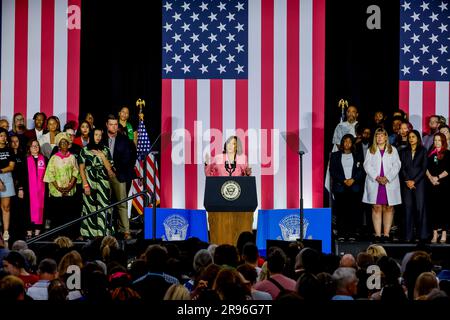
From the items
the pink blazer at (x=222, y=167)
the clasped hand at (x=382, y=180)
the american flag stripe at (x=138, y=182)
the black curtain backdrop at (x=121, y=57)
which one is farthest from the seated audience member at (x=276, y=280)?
the black curtain backdrop at (x=121, y=57)

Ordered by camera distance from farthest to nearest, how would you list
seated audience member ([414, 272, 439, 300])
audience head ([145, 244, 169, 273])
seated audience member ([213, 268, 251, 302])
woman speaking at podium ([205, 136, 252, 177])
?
woman speaking at podium ([205, 136, 252, 177]), audience head ([145, 244, 169, 273]), seated audience member ([414, 272, 439, 300]), seated audience member ([213, 268, 251, 302])

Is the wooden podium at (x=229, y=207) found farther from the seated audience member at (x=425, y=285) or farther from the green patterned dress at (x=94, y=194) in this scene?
the seated audience member at (x=425, y=285)

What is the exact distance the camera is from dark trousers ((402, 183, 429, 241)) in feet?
45.4

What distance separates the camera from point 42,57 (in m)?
15.7

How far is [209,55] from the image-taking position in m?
15.6

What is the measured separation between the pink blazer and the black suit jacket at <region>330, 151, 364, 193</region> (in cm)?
123

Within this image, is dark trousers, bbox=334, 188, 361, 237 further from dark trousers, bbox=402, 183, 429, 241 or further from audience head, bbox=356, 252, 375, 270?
audience head, bbox=356, 252, 375, 270

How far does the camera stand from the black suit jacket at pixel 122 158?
14.3 m

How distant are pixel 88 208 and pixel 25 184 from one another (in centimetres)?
95

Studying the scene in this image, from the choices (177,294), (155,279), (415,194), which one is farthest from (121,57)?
(177,294)

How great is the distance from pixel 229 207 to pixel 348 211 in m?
1.94

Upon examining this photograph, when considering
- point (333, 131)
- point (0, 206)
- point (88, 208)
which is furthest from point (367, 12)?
point (0, 206)

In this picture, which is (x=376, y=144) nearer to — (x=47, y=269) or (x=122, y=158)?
(x=122, y=158)

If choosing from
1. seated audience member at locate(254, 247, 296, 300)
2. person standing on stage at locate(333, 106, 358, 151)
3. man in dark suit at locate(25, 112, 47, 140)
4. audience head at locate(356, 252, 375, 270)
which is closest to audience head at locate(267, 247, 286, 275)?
seated audience member at locate(254, 247, 296, 300)
